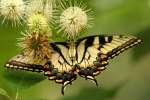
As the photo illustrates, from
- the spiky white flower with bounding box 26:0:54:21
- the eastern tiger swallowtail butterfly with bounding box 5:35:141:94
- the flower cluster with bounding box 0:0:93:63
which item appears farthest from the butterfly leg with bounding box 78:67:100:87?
the spiky white flower with bounding box 26:0:54:21

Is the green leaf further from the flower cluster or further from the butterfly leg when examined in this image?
the butterfly leg

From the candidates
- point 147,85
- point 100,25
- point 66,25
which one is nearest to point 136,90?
point 147,85

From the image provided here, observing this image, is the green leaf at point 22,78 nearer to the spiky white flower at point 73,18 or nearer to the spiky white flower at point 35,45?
the spiky white flower at point 35,45

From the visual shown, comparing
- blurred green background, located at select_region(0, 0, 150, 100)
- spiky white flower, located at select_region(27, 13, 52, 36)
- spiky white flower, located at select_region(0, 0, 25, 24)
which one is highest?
spiky white flower, located at select_region(0, 0, 25, 24)

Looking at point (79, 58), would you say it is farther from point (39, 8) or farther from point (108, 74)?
point (108, 74)

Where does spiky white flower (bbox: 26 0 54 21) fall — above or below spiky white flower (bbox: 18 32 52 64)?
above

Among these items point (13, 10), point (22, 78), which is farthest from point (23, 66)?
point (13, 10)

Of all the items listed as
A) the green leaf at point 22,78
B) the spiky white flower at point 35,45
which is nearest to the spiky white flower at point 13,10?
the spiky white flower at point 35,45
